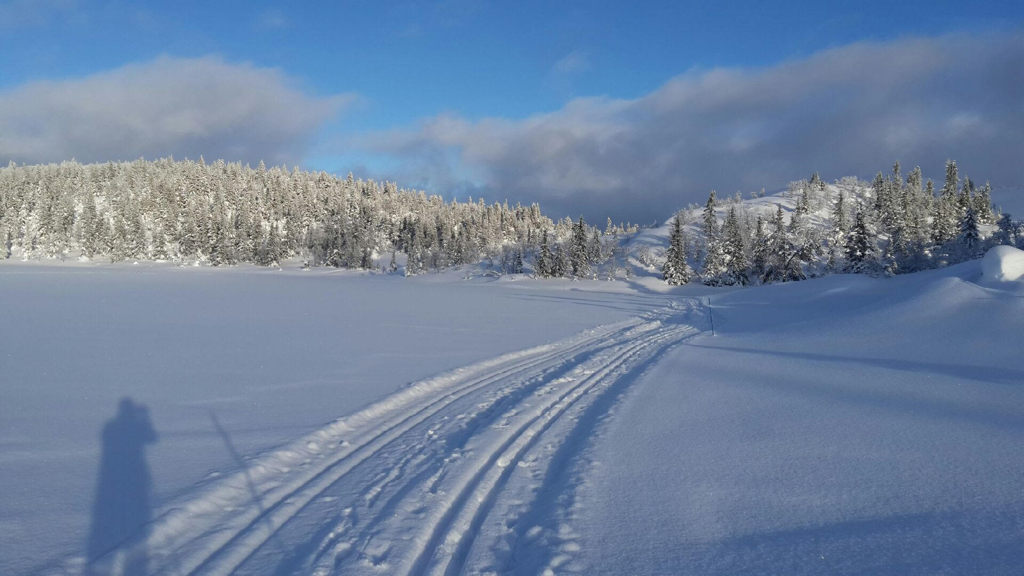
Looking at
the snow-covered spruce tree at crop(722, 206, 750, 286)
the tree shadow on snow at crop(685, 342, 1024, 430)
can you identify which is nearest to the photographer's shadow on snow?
the tree shadow on snow at crop(685, 342, 1024, 430)

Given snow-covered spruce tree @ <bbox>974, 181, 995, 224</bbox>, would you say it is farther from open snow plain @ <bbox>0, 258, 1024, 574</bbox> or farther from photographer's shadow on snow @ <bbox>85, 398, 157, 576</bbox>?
photographer's shadow on snow @ <bbox>85, 398, 157, 576</bbox>

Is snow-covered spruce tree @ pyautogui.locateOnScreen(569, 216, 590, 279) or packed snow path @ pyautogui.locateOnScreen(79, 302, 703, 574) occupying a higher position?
snow-covered spruce tree @ pyautogui.locateOnScreen(569, 216, 590, 279)

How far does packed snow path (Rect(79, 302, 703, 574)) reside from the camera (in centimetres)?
393

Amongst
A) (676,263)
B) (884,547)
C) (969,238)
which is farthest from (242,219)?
(969,238)

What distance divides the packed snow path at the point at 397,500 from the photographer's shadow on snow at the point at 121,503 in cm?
4

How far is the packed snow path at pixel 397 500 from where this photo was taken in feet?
12.9

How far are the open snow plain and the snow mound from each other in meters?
3.11

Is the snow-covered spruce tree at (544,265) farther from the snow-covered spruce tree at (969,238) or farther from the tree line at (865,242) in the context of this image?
the snow-covered spruce tree at (969,238)

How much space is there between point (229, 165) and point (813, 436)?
133946 mm

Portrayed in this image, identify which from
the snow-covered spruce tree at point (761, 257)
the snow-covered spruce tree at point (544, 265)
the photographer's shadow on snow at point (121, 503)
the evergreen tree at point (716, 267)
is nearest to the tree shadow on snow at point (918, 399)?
the photographer's shadow on snow at point (121, 503)

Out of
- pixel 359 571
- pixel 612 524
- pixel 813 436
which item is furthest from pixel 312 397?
pixel 813 436

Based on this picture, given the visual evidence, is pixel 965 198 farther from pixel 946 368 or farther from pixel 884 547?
pixel 884 547

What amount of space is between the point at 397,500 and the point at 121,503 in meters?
2.58

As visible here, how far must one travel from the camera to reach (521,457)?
19.6 ft
